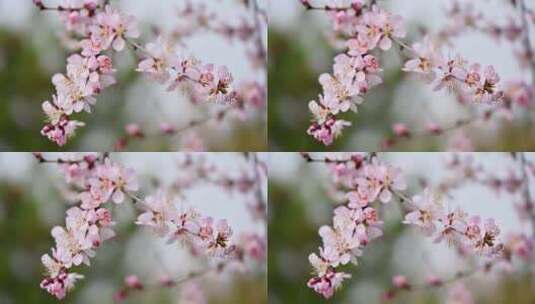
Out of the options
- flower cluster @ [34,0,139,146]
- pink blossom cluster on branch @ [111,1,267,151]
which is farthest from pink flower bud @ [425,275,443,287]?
flower cluster @ [34,0,139,146]

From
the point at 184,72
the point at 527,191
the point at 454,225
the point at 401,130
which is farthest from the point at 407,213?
the point at 184,72

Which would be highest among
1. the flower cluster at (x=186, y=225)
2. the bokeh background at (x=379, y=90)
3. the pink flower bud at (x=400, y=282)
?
the bokeh background at (x=379, y=90)

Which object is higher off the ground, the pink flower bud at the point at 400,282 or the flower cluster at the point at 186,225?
the flower cluster at the point at 186,225

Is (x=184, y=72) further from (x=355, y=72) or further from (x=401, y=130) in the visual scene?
(x=401, y=130)

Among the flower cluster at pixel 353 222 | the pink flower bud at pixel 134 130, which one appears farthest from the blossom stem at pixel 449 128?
the pink flower bud at pixel 134 130

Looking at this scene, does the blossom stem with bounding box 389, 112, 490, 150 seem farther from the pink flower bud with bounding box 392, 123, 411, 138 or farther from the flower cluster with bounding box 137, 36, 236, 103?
the flower cluster with bounding box 137, 36, 236, 103

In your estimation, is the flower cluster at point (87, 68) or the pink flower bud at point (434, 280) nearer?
the flower cluster at point (87, 68)

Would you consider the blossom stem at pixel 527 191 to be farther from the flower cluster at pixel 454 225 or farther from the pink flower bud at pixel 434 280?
the pink flower bud at pixel 434 280

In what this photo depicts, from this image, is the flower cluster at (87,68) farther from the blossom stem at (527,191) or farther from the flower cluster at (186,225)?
the blossom stem at (527,191)
